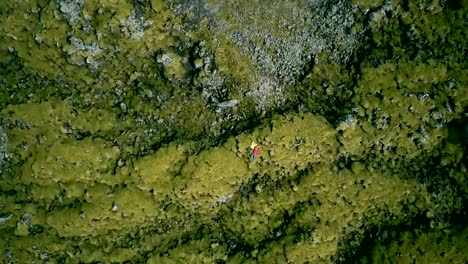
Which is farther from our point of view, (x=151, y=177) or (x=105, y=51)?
(x=105, y=51)

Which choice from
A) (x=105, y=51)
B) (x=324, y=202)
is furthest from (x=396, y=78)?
(x=105, y=51)

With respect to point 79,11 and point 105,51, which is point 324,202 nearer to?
point 105,51

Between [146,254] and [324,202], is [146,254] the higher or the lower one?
the lower one

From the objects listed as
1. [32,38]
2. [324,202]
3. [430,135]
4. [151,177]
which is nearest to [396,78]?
[430,135]

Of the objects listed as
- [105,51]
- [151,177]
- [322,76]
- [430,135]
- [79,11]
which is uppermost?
[79,11]

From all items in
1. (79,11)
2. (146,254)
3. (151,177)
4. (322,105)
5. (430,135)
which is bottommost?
(146,254)

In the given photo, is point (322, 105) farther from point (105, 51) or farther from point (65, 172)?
point (65, 172)
